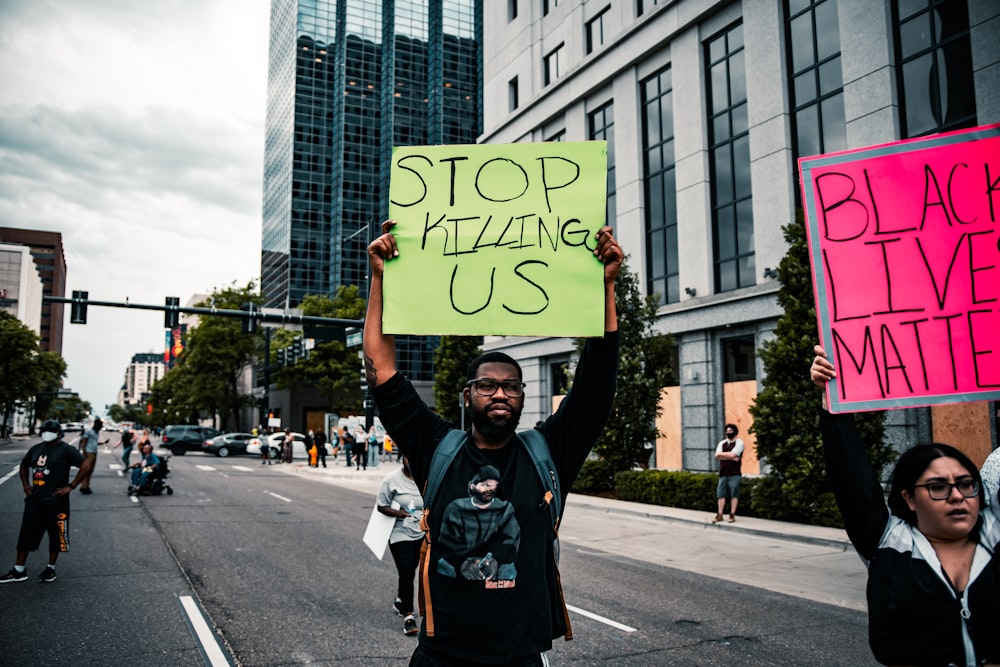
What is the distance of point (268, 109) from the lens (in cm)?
9838

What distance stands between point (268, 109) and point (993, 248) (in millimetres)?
105313

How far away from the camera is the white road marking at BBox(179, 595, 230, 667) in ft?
19.1

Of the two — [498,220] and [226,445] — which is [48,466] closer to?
[498,220]

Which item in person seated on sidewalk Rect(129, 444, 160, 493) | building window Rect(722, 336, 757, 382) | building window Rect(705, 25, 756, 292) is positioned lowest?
person seated on sidewalk Rect(129, 444, 160, 493)

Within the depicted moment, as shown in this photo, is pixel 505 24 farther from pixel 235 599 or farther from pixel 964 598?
pixel 964 598

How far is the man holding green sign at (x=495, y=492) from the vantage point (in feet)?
8.30

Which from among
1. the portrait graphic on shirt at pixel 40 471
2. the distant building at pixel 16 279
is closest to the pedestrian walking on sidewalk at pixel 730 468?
the portrait graphic on shirt at pixel 40 471

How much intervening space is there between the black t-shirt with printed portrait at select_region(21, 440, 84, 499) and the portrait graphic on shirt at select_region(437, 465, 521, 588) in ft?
25.8

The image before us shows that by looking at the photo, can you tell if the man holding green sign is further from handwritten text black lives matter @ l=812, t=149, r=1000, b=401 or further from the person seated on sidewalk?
the person seated on sidewalk

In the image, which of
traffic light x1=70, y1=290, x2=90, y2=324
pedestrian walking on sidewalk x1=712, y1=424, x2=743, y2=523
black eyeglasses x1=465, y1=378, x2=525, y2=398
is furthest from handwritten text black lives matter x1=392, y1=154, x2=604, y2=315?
traffic light x1=70, y1=290, x2=90, y2=324

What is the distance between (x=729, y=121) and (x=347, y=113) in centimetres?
7050

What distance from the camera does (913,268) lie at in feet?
10.1

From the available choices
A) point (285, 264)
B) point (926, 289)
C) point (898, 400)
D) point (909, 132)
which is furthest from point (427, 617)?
point (285, 264)

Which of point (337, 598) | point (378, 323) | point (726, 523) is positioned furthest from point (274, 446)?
point (378, 323)
